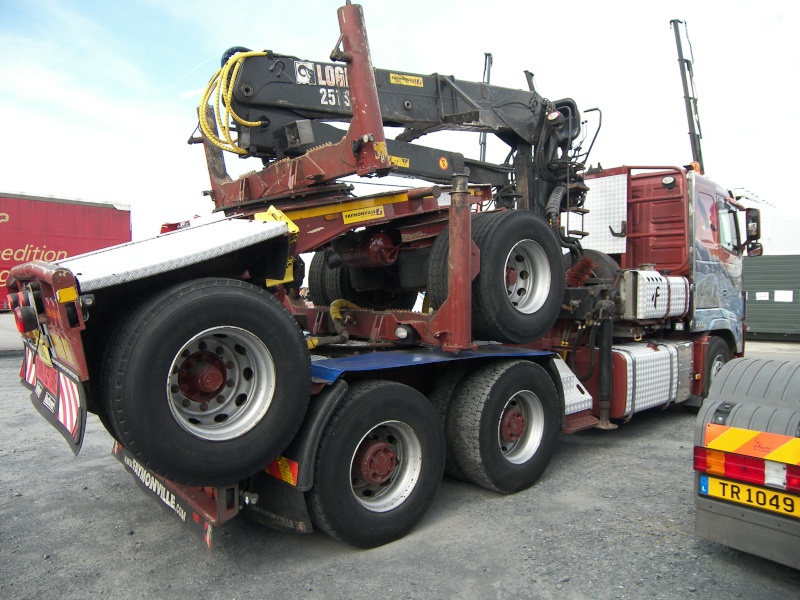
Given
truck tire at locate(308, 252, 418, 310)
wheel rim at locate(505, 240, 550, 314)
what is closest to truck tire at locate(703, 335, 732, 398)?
wheel rim at locate(505, 240, 550, 314)

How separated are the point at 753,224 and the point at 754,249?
35cm

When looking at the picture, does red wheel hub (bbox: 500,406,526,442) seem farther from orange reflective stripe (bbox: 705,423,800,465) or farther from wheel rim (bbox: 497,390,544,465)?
orange reflective stripe (bbox: 705,423,800,465)

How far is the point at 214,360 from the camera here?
330cm

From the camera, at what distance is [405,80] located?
542 centimetres

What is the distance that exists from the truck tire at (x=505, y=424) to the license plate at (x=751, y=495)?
1450mm

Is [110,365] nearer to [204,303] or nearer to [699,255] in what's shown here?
[204,303]

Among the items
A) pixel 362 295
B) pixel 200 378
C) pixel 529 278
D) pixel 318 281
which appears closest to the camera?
pixel 200 378

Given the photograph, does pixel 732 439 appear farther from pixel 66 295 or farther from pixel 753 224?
pixel 753 224

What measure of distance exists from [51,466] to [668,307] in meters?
6.19

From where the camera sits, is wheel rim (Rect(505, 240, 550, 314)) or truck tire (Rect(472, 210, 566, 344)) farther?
wheel rim (Rect(505, 240, 550, 314))

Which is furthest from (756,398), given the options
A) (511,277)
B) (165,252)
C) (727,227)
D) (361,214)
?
(727,227)

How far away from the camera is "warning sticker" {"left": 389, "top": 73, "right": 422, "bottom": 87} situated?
17.5ft

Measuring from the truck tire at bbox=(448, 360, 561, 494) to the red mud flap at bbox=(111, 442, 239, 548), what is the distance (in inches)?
69.0

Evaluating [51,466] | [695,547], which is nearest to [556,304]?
[695,547]
